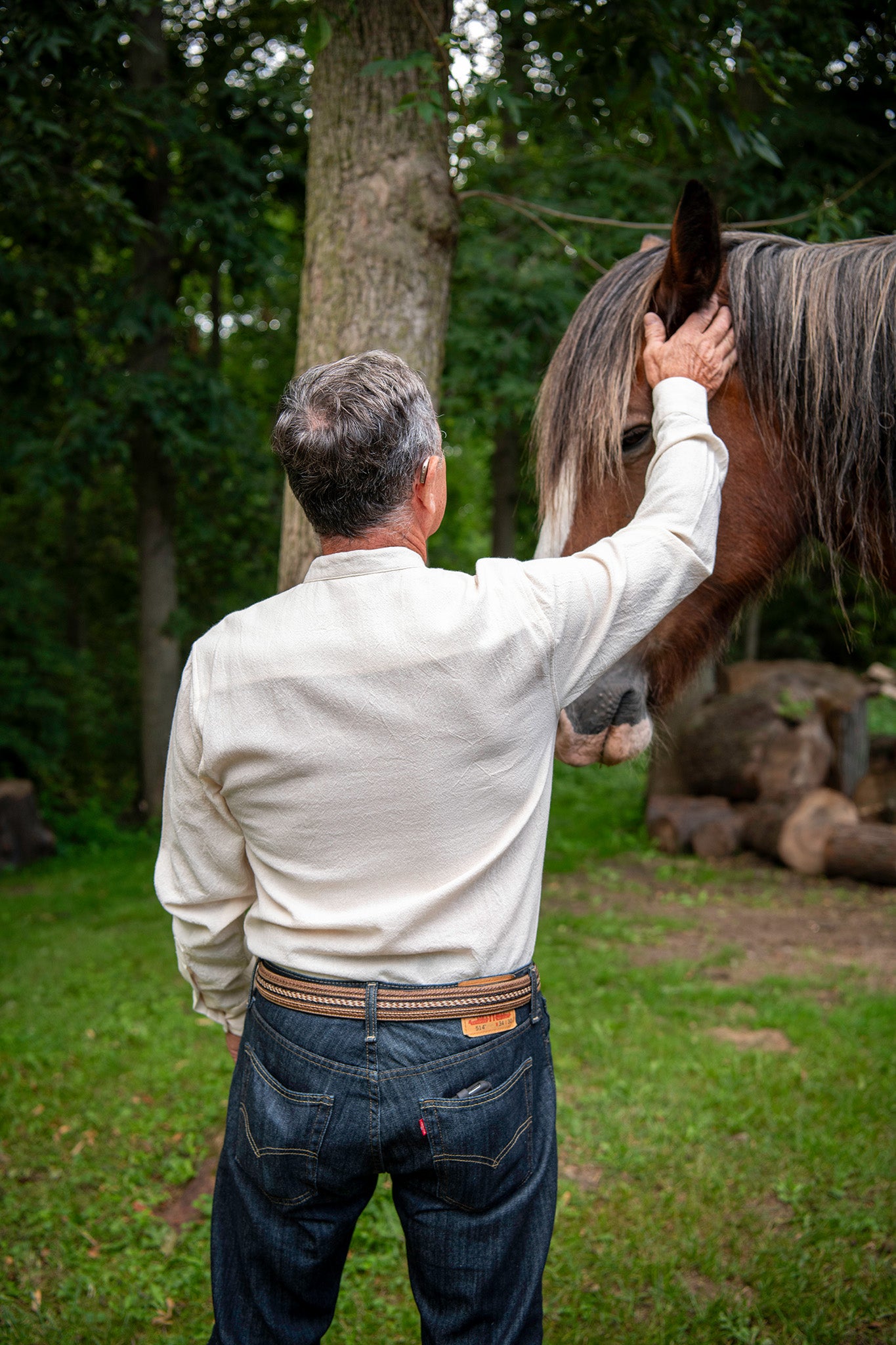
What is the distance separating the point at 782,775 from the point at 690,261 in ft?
22.3

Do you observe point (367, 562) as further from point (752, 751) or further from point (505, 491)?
point (505, 491)

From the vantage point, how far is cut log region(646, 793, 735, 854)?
27.0ft

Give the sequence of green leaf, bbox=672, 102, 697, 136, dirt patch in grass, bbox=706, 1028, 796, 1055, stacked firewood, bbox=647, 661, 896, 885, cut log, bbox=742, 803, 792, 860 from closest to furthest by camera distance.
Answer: green leaf, bbox=672, 102, 697, 136 → dirt patch in grass, bbox=706, 1028, 796, 1055 → stacked firewood, bbox=647, 661, 896, 885 → cut log, bbox=742, 803, 792, 860

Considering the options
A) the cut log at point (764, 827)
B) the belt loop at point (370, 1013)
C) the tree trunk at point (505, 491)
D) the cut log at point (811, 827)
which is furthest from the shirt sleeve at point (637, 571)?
the tree trunk at point (505, 491)

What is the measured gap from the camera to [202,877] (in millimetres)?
1646

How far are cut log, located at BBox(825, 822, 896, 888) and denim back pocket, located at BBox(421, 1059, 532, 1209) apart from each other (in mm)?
6285

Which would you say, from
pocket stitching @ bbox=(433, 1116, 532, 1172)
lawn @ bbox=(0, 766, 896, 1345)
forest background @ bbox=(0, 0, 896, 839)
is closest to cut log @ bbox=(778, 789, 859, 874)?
lawn @ bbox=(0, 766, 896, 1345)

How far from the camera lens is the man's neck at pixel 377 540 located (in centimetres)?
147

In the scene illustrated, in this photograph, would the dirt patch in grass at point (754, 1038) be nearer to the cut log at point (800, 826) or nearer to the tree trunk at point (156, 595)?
the cut log at point (800, 826)

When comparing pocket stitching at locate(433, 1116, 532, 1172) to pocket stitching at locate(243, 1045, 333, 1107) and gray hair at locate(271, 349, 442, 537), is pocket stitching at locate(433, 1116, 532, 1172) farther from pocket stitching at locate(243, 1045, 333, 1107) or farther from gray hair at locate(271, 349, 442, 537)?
gray hair at locate(271, 349, 442, 537)

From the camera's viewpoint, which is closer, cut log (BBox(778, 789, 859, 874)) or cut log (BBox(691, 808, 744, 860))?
cut log (BBox(778, 789, 859, 874))

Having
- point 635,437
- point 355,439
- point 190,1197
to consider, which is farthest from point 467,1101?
point 190,1197

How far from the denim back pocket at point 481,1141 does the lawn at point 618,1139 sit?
123cm

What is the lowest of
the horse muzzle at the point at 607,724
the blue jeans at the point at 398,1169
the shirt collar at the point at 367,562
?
the blue jeans at the point at 398,1169
